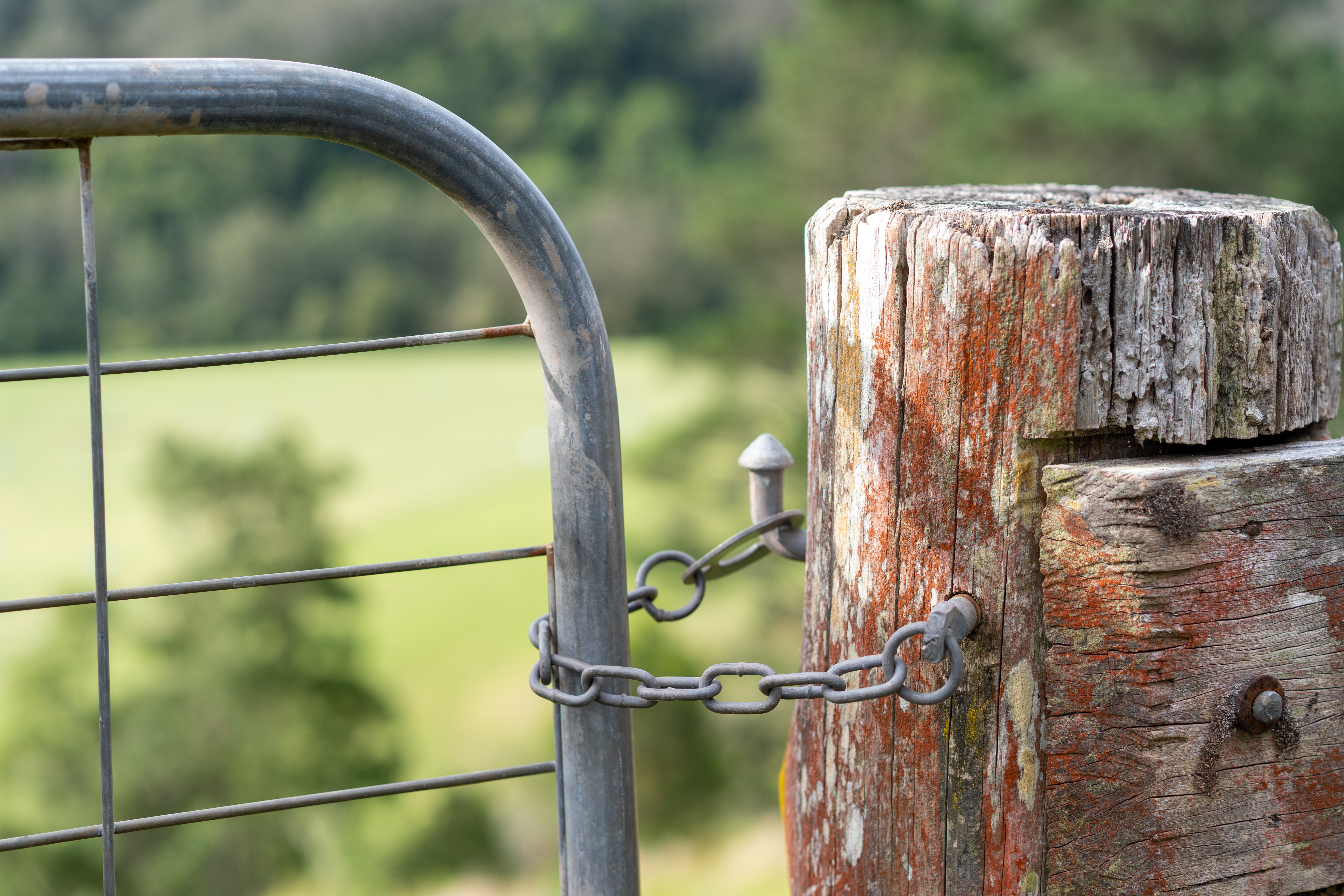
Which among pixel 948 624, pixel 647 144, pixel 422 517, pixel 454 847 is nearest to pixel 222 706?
pixel 454 847

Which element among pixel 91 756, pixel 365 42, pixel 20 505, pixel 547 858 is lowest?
pixel 547 858

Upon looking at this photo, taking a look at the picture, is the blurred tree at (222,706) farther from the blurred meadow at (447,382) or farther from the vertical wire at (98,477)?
the vertical wire at (98,477)

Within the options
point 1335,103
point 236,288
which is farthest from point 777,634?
point 236,288

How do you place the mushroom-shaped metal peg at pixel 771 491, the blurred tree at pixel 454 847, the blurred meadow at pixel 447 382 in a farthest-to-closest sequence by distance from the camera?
1. the blurred tree at pixel 454 847
2. the blurred meadow at pixel 447 382
3. the mushroom-shaped metal peg at pixel 771 491

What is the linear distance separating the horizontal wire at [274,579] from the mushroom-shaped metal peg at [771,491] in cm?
31

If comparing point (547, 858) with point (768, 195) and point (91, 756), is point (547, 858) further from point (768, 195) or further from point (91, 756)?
point (768, 195)

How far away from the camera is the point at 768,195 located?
1235 centimetres

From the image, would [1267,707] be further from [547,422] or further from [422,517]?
[422,517]

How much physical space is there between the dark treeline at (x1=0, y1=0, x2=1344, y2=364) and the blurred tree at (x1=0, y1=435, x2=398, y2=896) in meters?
5.32

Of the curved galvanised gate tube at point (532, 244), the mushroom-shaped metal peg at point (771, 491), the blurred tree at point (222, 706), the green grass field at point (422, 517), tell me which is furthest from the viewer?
the green grass field at point (422, 517)

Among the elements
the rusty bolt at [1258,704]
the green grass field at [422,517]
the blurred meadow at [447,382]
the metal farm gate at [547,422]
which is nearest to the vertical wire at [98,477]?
the metal farm gate at [547,422]

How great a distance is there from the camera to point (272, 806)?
96cm

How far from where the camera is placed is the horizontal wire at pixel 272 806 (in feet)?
2.90

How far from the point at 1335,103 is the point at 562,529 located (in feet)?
34.5
